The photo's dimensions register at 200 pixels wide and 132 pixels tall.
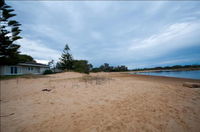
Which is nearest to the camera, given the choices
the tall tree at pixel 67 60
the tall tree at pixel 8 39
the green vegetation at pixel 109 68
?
the tall tree at pixel 8 39


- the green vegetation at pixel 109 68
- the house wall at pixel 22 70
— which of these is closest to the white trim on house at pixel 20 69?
the house wall at pixel 22 70

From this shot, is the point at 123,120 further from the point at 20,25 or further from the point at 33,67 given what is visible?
the point at 33,67

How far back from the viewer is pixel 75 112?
280 centimetres

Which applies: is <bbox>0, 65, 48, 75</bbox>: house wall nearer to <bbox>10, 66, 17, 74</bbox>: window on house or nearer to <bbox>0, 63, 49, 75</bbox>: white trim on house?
<bbox>0, 63, 49, 75</bbox>: white trim on house

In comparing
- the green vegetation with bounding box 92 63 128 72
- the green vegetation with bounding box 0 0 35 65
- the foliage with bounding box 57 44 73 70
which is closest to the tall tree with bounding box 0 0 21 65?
the green vegetation with bounding box 0 0 35 65

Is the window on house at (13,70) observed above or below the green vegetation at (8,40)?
below

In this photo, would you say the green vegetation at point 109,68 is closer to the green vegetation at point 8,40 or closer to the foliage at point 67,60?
the foliage at point 67,60

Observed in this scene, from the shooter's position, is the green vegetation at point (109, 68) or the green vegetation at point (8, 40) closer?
the green vegetation at point (8, 40)

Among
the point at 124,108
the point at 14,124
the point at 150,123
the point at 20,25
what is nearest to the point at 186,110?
the point at 150,123

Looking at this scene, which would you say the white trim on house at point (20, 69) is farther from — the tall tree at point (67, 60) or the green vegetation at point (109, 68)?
the green vegetation at point (109, 68)

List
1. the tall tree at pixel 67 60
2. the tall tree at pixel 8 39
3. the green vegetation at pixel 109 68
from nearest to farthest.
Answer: the tall tree at pixel 8 39 < the tall tree at pixel 67 60 < the green vegetation at pixel 109 68

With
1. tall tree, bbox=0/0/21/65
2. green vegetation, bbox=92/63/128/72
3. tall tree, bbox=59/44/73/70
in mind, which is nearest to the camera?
tall tree, bbox=0/0/21/65

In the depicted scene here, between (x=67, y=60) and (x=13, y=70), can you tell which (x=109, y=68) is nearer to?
(x=67, y=60)

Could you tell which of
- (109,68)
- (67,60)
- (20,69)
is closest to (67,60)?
(67,60)
